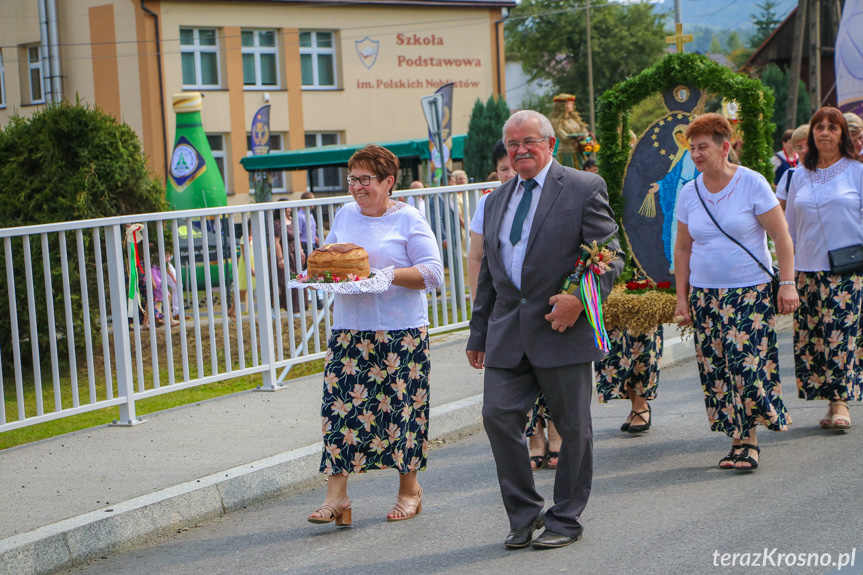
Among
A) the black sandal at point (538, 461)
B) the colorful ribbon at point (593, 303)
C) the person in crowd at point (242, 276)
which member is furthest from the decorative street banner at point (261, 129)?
the colorful ribbon at point (593, 303)

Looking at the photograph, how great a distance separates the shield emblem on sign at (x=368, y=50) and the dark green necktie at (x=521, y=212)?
3408 centimetres

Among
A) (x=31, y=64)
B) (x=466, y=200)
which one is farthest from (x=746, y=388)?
(x=31, y=64)

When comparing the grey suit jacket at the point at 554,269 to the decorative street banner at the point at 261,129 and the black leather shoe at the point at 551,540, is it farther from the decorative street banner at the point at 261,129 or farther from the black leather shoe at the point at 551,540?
the decorative street banner at the point at 261,129

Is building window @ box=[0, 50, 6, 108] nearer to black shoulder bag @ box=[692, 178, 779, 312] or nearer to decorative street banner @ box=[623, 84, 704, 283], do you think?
decorative street banner @ box=[623, 84, 704, 283]

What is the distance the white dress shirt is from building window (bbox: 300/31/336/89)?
109 feet

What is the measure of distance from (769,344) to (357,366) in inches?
92.9

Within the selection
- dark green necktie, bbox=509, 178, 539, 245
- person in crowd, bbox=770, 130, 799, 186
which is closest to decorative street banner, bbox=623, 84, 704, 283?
dark green necktie, bbox=509, 178, 539, 245

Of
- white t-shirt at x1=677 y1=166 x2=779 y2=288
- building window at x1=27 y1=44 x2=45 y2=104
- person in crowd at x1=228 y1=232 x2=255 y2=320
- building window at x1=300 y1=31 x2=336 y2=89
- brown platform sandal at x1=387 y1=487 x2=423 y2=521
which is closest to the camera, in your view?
brown platform sandal at x1=387 y1=487 x2=423 y2=521

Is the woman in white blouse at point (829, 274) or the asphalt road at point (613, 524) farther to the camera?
the woman in white blouse at point (829, 274)

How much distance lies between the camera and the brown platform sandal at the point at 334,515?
202 inches

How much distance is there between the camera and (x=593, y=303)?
15.3 feet

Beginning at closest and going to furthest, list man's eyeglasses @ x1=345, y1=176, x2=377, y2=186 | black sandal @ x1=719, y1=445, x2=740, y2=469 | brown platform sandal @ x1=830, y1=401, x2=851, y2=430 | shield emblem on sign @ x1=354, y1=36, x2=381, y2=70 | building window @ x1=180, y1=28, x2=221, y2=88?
man's eyeglasses @ x1=345, y1=176, x2=377, y2=186 < black sandal @ x1=719, y1=445, x2=740, y2=469 < brown platform sandal @ x1=830, y1=401, x2=851, y2=430 < building window @ x1=180, y1=28, x2=221, y2=88 < shield emblem on sign @ x1=354, y1=36, x2=381, y2=70

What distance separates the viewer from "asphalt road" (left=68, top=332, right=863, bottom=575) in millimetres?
4555

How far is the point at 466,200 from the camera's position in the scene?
10742 millimetres
